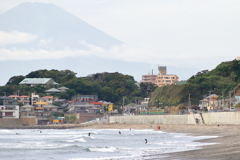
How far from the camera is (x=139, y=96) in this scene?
506ft

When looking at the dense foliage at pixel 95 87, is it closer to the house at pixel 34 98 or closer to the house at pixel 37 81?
the house at pixel 37 81

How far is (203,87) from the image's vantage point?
114 m

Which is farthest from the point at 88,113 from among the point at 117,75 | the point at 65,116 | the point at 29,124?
the point at 117,75

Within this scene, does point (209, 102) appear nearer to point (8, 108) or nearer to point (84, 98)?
point (84, 98)

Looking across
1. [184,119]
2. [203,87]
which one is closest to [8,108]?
[203,87]

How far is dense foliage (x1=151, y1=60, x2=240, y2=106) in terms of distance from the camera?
109 meters

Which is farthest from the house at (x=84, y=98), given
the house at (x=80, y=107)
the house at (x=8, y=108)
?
the house at (x=8, y=108)

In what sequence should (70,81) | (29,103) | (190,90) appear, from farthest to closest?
(70,81)
(29,103)
(190,90)

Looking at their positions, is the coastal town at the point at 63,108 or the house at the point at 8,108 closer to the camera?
the coastal town at the point at 63,108

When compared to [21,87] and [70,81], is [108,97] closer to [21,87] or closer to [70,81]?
[70,81]

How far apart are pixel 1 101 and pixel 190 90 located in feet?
141

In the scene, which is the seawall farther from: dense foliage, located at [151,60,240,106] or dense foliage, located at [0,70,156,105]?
dense foliage, located at [0,70,156,105]

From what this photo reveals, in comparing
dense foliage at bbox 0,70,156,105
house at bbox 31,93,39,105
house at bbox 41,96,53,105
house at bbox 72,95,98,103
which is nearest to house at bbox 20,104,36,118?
house at bbox 41,96,53,105

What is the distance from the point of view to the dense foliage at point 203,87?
10862 centimetres
